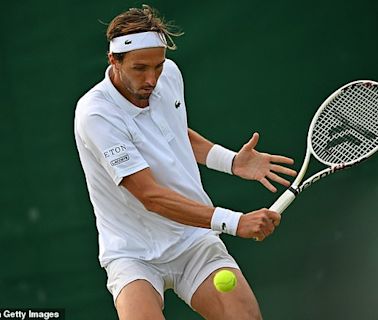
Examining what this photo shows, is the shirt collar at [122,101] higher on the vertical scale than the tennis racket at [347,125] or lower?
higher

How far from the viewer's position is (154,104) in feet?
13.8

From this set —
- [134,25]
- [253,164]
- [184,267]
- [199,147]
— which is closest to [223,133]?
[199,147]

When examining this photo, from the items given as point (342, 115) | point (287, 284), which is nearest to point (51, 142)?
point (287, 284)

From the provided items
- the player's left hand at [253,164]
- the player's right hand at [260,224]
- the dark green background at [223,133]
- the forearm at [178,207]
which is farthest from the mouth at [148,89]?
the dark green background at [223,133]

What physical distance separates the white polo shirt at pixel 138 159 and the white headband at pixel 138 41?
151 mm

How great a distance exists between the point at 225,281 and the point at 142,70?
2.55 ft

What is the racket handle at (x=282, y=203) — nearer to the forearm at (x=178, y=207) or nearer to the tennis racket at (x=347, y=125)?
the forearm at (x=178, y=207)

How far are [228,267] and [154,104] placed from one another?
64cm

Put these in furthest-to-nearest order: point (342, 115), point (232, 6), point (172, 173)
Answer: point (232, 6)
point (342, 115)
point (172, 173)

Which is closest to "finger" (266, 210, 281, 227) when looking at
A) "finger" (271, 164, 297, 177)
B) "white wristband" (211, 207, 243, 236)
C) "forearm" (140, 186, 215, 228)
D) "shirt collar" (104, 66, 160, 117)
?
"white wristband" (211, 207, 243, 236)

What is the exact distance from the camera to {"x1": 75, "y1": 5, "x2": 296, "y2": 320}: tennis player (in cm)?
397

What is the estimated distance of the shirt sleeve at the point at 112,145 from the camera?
156 inches

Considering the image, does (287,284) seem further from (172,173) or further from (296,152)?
(172,173)

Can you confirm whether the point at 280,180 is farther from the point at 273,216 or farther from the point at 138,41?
the point at 138,41
